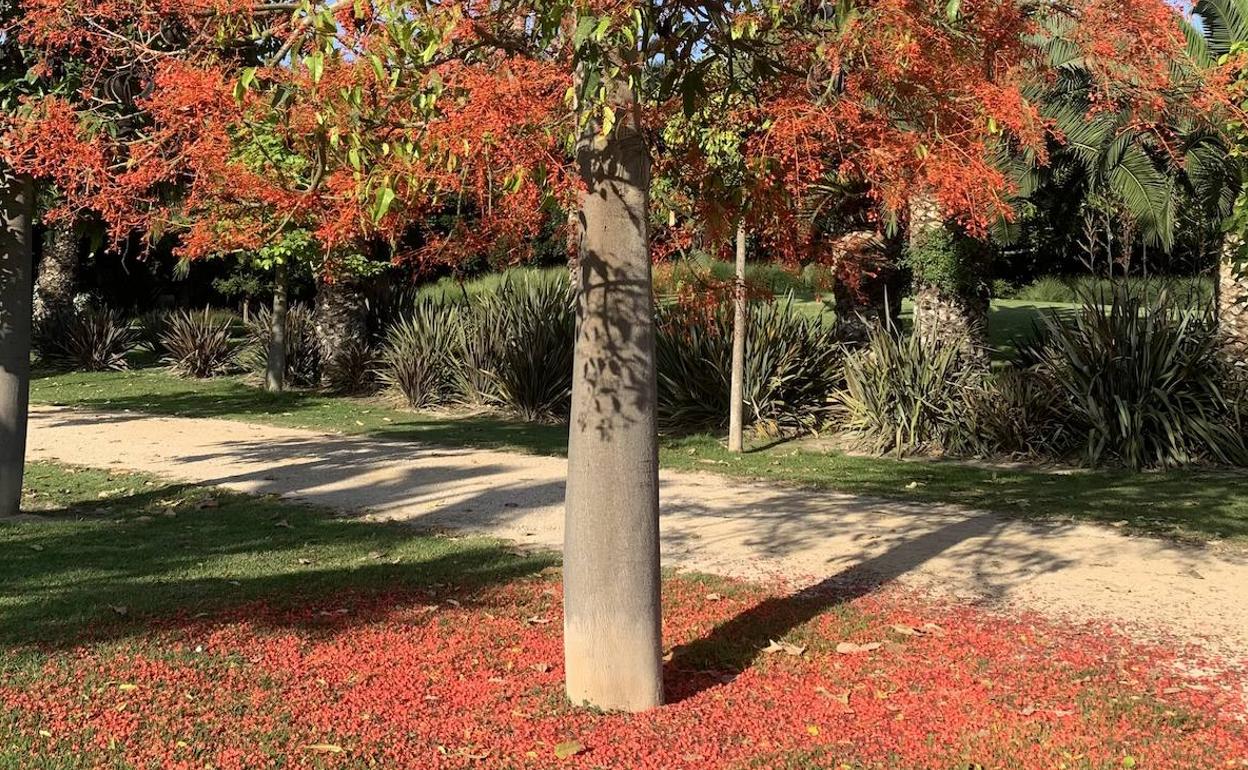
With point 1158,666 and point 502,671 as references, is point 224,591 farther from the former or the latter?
point 1158,666

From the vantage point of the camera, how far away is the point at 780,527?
8.78 m

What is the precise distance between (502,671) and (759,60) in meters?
2.90

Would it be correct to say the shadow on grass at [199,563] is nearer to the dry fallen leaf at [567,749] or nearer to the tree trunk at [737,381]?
the dry fallen leaf at [567,749]

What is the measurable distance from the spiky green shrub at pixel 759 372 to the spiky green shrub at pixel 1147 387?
3103 mm

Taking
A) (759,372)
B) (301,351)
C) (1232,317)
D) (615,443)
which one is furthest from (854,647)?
(301,351)

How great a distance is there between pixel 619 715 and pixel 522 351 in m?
11.9

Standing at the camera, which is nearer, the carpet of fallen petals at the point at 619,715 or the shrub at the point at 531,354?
the carpet of fallen petals at the point at 619,715

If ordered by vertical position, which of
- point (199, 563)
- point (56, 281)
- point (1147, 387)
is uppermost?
point (56, 281)

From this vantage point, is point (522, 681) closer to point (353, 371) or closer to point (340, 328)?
point (353, 371)

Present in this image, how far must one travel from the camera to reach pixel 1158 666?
5.55m

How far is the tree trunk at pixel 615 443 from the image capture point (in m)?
4.86

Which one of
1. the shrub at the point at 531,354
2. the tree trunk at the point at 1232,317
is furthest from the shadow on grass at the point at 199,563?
the tree trunk at the point at 1232,317

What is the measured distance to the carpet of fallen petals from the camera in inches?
175

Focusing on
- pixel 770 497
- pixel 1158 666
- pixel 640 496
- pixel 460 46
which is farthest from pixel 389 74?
pixel 770 497
